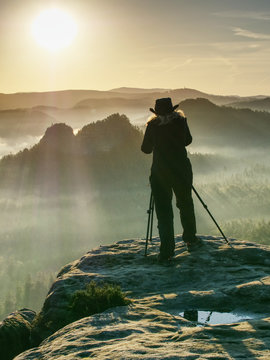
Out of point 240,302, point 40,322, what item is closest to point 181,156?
point 240,302

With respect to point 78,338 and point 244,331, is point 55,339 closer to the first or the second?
point 78,338

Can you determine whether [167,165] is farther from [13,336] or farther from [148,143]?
[13,336]

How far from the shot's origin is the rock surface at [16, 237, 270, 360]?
723 centimetres

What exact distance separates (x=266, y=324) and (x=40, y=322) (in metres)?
5.54

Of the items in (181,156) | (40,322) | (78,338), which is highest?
(181,156)

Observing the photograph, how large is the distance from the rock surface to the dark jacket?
8.51 ft

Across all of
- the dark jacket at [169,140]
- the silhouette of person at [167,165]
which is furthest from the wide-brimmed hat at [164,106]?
the dark jacket at [169,140]

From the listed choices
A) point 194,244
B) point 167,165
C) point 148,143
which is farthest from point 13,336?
point 148,143

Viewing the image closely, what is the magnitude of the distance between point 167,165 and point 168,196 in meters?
0.91

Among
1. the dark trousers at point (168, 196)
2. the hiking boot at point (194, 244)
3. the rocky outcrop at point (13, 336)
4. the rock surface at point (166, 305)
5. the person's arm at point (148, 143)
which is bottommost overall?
the rocky outcrop at point (13, 336)

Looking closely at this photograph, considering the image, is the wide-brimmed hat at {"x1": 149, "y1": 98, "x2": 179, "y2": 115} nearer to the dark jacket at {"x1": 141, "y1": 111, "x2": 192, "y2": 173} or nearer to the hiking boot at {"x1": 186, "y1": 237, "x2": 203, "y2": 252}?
the dark jacket at {"x1": 141, "y1": 111, "x2": 192, "y2": 173}

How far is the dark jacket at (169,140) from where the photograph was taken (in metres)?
13.3

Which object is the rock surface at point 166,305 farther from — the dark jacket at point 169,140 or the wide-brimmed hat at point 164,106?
the wide-brimmed hat at point 164,106

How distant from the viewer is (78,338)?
7977 mm
